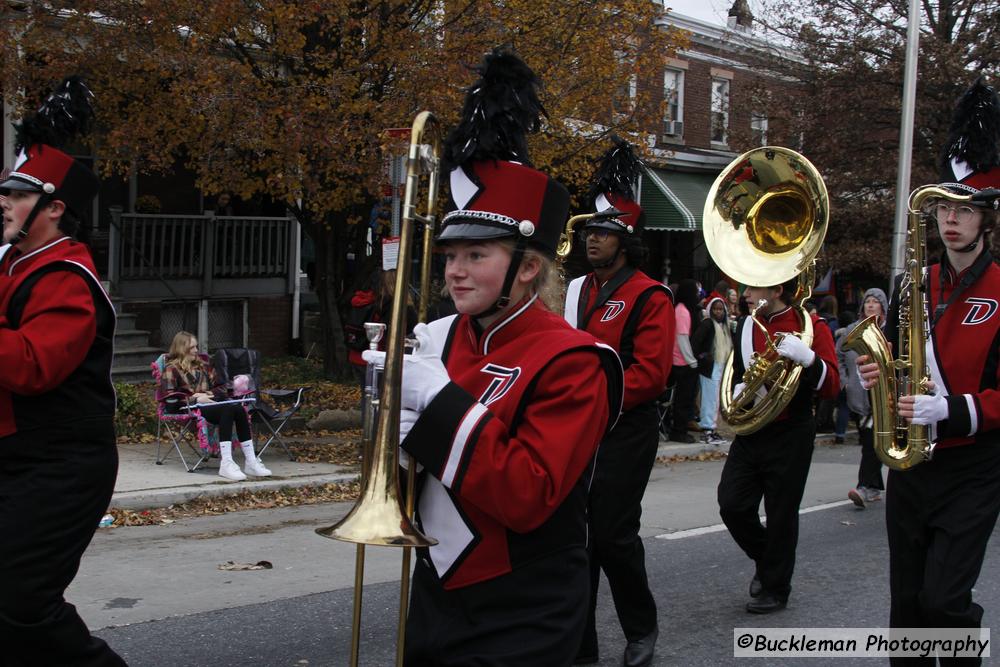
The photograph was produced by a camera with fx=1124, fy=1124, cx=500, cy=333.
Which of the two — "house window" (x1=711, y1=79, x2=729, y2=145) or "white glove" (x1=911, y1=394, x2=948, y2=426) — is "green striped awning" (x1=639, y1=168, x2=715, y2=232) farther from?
"white glove" (x1=911, y1=394, x2=948, y2=426)

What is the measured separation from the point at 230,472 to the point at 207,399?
0.83 m

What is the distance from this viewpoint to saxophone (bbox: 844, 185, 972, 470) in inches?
172

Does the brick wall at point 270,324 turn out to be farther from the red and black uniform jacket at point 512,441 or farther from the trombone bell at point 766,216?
the red and black uniform jacket at point 512,441

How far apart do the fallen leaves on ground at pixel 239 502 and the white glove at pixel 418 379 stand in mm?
6331

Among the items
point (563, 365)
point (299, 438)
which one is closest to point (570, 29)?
point (299, 438)

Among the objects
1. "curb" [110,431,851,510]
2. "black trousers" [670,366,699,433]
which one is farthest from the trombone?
"black trousers" [670,366,699,433]

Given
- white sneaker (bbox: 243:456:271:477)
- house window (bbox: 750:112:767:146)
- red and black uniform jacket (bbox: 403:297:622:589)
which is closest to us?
red and black uniform jacket (bbox: 403:297:622:589)

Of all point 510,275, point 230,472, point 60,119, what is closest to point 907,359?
point 510,275

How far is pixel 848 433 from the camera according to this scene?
52.4 ft

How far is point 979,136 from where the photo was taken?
466cm

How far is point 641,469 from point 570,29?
8.81 metres

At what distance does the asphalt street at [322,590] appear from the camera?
5562 mm

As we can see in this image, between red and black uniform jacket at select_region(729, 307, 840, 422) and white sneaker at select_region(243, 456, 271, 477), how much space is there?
497 cm

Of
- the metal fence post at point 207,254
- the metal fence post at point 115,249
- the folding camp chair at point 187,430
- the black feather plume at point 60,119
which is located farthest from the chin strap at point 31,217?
the metal fence post at point 207,254
